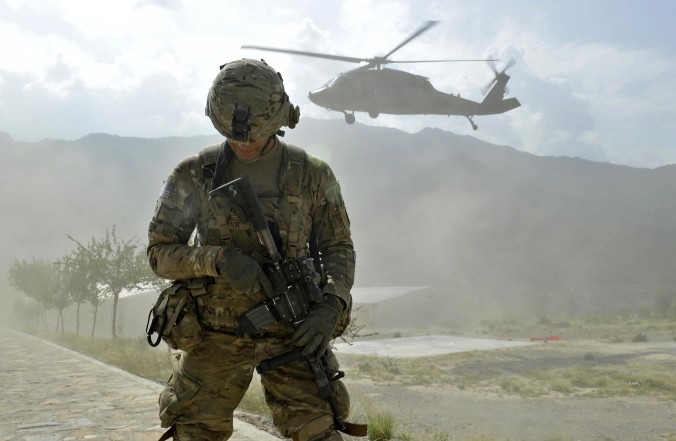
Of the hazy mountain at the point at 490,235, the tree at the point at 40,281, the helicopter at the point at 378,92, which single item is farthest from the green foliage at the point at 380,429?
the hazy mountain at the point at 490,235

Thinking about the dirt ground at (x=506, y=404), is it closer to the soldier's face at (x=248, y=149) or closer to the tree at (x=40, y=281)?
the soldier's face at (x=248, y=149)

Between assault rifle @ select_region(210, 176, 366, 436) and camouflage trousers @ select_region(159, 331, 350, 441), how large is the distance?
0.20 feet

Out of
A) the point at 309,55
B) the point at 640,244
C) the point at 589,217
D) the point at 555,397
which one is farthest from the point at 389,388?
the point at 589,217

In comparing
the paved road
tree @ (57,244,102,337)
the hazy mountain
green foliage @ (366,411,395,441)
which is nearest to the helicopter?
tree @ (57,244,102,337)

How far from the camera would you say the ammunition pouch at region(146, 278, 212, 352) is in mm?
2602

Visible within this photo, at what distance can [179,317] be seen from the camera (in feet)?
8.63

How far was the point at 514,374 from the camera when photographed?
23516 millimetres

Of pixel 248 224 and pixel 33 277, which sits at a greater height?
pixel 33 277

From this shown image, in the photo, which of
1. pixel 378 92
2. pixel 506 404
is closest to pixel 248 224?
pixel 506 404

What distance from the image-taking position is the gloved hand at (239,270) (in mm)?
2475

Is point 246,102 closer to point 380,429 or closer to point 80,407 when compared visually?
point 380,429

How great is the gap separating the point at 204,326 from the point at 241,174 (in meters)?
0.72

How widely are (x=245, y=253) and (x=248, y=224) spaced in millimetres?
139

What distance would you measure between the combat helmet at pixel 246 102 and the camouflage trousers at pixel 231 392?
940 millimetres
